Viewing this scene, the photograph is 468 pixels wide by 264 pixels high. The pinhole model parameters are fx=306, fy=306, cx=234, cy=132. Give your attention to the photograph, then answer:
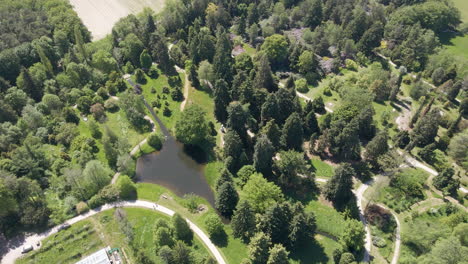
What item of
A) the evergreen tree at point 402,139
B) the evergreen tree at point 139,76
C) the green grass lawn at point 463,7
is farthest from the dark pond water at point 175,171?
the green grass lawn at point 463,7

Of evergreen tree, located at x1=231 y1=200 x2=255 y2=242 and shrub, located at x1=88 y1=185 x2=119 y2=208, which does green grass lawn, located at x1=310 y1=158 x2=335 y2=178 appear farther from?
shrub, located at x1=88 y1=185 x2=119 y2=208

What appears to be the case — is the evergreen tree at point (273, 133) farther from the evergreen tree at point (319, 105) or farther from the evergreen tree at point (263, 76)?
the evergreen tree at point (319, 105)

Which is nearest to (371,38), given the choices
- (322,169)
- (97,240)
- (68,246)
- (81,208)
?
(322,169)

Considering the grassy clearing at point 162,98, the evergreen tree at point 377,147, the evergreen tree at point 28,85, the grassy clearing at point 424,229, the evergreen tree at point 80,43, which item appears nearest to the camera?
the grassy clearing at point 424,229

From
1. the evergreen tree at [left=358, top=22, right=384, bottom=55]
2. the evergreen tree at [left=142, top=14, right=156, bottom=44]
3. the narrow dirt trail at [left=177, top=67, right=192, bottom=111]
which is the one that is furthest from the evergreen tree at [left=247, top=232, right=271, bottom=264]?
the evergreen tree at [left=142, top=14, right=156, bottom=44]

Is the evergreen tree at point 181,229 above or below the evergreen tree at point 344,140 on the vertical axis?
below

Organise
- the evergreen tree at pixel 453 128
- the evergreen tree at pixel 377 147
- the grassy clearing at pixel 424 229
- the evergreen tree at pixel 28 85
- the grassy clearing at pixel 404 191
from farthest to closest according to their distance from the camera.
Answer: the evergreen tree at pixel 28 85
the evergreen tree at pixel 453 128
the evergreen tree at pixel 377 147
the grassy clearing at pixel 404 191
the grassy clearing at pixel 424 229

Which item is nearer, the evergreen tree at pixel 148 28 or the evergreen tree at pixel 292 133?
the evergreen tree at pixel 292 133

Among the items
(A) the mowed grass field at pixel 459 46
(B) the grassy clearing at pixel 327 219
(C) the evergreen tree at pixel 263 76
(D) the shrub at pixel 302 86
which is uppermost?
(C) the evergreen tree at pixel 263 76

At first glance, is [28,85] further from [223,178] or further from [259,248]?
[259,248]
